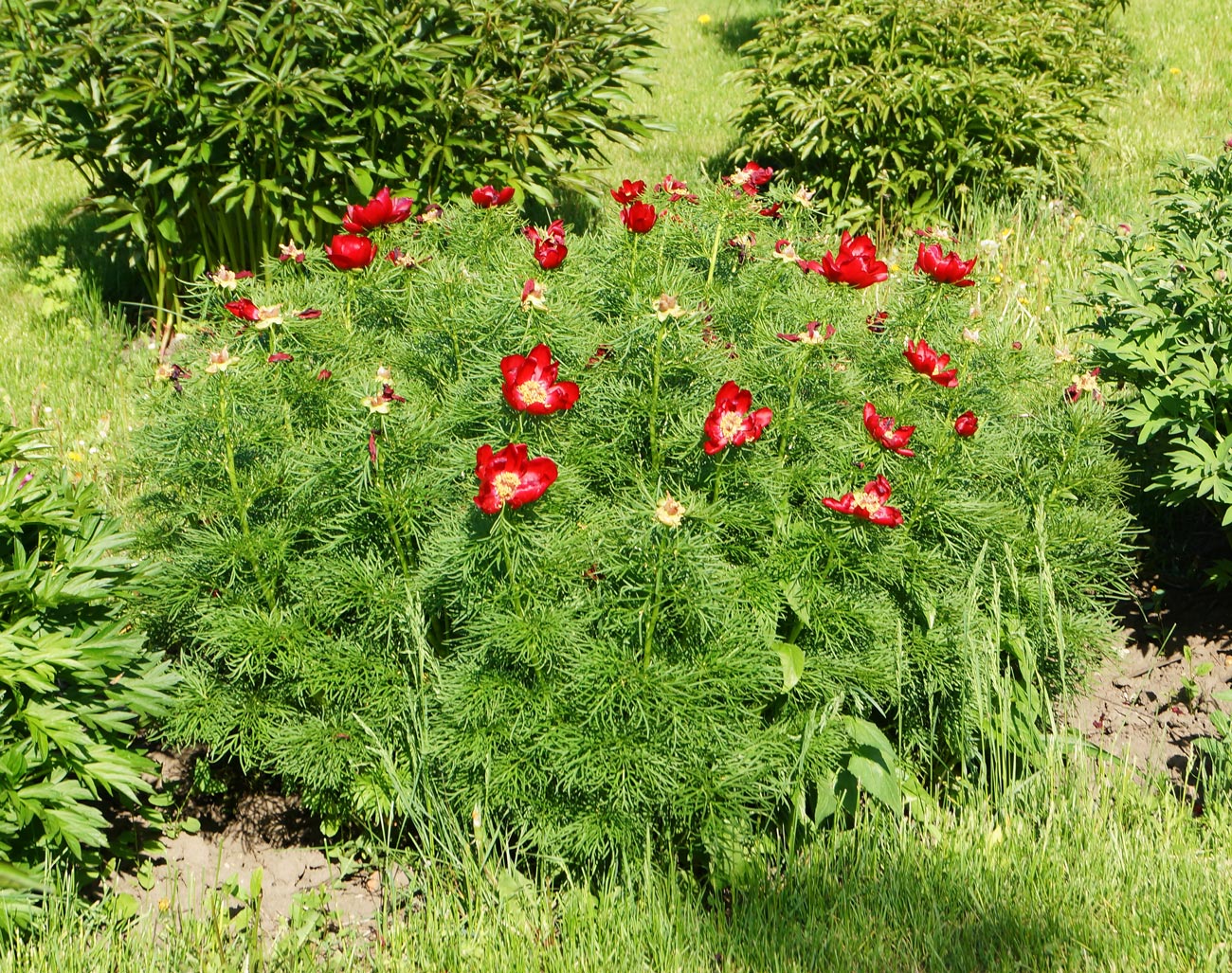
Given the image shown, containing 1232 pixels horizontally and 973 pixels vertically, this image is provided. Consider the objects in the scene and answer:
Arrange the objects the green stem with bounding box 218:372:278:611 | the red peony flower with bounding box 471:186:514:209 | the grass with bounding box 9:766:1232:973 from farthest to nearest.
→ the red peony flower with bounding box 471:186:514:209 → the green stem with bounding box 218:372:278:611 → the grass with bounding box 9:766:1232:973

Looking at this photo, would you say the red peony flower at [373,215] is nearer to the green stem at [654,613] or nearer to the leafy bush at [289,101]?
the green stem at [654,613]

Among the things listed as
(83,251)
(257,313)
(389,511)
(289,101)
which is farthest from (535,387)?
(83,251)

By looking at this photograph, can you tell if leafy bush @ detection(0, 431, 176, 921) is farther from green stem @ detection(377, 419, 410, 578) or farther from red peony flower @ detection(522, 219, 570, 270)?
red peony flower @ detection(522, 219, 570, 270)

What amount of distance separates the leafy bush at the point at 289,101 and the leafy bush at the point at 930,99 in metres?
1.00

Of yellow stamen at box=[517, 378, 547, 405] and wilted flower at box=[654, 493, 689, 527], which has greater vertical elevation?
yellow stamen at box=[517, 378, 547, 405]

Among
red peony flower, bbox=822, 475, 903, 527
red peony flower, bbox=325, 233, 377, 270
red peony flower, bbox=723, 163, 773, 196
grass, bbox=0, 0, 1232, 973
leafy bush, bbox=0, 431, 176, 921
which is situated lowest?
grass, bbox=0, 0, 1232, 973

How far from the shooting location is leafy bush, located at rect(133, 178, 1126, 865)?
225 cm

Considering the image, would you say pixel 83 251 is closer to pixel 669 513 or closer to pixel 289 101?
pixel 289 101

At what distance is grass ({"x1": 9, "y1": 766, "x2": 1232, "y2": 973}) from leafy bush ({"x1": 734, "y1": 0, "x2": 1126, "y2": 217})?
3.78 meters

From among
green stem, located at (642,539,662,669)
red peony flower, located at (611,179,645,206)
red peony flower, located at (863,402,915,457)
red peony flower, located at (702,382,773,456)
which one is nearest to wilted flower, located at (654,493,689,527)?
green stem, located at (642,539,662,669)

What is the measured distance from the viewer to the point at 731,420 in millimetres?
2236

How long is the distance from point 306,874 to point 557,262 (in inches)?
61.2

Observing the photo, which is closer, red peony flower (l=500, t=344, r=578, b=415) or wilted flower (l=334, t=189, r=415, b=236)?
red peony flower (l=500, t=344, r=578, b=415)

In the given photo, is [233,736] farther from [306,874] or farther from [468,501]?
[468,501]
